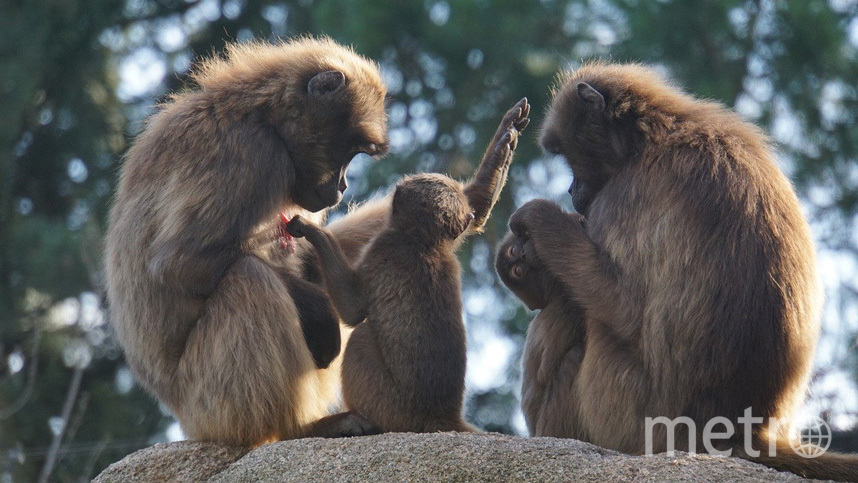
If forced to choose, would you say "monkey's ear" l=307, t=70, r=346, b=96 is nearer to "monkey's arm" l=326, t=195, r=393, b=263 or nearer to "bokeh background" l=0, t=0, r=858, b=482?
"monkey's arm" l=326, t=195, r=393, b=263

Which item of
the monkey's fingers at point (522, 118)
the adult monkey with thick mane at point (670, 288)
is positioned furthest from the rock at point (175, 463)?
the monkey's fingers at point (522, 118)

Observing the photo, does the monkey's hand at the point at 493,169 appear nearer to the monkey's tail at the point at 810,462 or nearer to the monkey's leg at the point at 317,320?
the monkey's leg at the point at 317,320

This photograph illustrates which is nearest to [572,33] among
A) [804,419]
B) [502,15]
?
[502,15]

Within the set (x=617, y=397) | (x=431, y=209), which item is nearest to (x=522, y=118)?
(x=431, y=209)

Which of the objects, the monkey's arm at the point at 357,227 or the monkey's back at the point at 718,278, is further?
the monkey's arm at the point at 357,227

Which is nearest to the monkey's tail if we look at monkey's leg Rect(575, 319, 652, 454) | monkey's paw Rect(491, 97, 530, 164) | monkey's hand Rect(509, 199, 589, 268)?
monkey's leg Rect(575, 319, 652, 454)

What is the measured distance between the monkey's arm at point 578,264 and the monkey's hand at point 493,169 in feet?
2.98

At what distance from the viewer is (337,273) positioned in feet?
20.9

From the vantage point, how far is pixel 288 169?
6.47 meters

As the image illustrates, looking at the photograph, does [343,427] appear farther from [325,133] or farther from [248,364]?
[325,133]

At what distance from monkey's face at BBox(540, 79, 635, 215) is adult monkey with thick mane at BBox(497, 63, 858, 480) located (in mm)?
12

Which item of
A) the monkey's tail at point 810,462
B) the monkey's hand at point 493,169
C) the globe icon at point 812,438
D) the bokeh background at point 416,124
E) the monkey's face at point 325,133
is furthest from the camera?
the bokeh background at point 416,124

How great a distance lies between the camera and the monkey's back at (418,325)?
6102 mm

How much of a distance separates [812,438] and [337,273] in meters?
2.63
